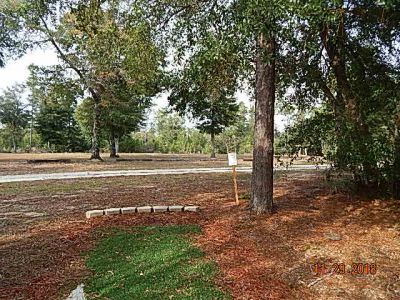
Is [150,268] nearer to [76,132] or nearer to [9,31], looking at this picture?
[9,31]

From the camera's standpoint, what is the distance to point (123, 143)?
1460 inches

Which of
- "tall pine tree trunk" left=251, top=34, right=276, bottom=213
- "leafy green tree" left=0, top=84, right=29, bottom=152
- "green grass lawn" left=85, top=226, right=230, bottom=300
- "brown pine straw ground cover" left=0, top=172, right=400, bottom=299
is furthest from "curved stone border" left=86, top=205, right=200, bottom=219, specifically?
"leafy green tree" left=0, top=84, right=29, bottom=152

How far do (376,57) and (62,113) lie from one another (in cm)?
3217

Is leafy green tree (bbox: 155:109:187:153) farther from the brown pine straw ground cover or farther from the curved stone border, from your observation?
the curved stone border

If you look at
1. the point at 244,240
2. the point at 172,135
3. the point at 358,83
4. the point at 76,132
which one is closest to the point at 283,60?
the point at 358,83

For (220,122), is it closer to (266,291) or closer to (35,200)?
(35,200)

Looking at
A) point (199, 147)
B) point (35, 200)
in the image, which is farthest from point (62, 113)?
point (35, 200)

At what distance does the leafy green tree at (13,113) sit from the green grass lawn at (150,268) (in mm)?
39065

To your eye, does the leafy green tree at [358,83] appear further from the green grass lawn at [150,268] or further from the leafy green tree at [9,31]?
the leafy green tree at [9,31]

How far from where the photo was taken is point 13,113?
1542 inches

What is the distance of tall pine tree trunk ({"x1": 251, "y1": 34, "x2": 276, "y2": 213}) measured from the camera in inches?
234

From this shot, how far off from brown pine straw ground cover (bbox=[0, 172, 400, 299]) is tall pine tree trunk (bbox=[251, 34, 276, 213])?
34 cm
